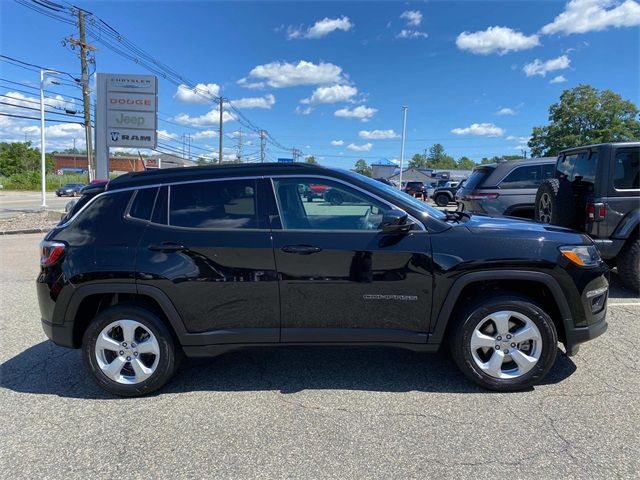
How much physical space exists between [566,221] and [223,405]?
191 inches

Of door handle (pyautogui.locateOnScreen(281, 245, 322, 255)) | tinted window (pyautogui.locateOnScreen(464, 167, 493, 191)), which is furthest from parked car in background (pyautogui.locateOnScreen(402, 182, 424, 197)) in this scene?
door handle (pyautogui.locateOnScreen(281, 245, 322, 255))

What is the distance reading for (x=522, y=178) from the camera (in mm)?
8711

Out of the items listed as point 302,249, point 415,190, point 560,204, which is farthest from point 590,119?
point 302,249

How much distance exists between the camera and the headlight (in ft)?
10.8

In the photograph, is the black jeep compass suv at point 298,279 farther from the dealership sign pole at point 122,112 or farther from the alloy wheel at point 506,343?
the dealership sign pole at point 122,112

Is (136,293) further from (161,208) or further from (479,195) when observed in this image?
(479,195)

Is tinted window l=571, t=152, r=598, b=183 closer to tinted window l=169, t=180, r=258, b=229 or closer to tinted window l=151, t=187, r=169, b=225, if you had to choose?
tinted window l=169, t=180, r=258, b=229

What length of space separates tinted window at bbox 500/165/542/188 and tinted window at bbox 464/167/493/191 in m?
0.40

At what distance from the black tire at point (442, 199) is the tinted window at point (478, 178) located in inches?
811

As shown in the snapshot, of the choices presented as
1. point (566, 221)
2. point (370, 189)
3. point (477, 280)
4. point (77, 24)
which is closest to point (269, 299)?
point (370, 189)

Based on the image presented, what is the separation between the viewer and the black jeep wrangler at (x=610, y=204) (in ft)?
18.2

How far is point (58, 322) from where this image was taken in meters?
3.39

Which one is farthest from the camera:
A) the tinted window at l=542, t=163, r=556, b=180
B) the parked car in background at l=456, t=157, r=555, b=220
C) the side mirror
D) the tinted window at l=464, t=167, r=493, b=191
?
the tinted window at l=464, t=167, r=493, b=191

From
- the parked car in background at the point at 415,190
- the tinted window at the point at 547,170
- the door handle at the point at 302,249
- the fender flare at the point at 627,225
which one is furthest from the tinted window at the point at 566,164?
the parked car in background at the point at 415,190
